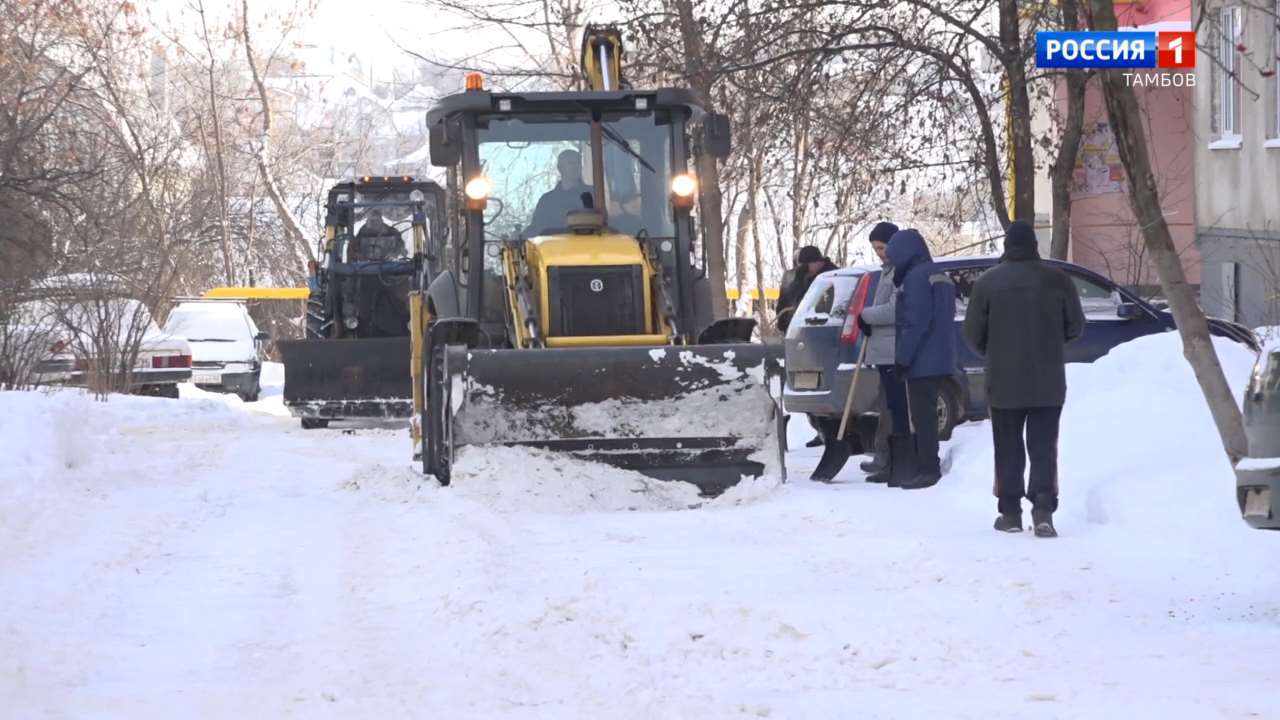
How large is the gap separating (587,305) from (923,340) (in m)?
2.20

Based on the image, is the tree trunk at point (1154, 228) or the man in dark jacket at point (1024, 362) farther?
the tree trunk at point (1154, 228)

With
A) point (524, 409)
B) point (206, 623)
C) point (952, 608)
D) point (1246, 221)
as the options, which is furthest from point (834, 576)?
point (1246, 221)

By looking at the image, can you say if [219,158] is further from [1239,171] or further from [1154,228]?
[1154,228]

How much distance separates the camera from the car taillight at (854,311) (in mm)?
13938

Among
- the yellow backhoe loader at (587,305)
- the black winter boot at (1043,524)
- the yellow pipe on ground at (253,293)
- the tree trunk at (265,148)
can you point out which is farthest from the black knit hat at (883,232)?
the tree trunk at (265,148)

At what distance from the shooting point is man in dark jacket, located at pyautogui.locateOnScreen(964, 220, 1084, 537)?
9891 millimetres

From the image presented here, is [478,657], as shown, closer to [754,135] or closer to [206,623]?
[206,623]

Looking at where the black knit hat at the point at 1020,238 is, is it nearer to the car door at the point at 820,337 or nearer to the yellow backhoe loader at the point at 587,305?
the yellow backhoe loader at the point at 587,305

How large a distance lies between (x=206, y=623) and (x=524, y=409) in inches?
172

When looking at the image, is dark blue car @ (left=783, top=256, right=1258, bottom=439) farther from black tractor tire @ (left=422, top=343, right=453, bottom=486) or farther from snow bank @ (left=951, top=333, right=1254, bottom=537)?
black tractor tire @ (left=422, top=343, right=453, bottom=486)

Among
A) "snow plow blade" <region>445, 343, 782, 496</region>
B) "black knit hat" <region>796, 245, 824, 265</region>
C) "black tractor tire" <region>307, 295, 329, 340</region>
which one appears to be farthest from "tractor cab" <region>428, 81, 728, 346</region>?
"black tractor tire" <region>307, 295, 329, 340</region>

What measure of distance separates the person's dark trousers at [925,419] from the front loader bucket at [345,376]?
8546 millimetres

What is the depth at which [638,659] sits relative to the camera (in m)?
6.47

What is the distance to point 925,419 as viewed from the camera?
12.2 m
